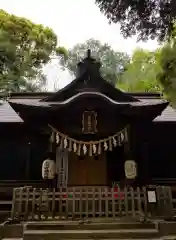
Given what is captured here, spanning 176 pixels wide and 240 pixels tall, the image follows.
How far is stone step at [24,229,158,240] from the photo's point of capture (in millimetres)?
7598

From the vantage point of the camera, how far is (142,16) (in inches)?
398

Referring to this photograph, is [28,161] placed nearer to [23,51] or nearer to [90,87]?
[90,87]

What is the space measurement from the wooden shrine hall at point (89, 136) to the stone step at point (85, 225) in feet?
8.77

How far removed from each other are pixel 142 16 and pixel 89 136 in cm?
528

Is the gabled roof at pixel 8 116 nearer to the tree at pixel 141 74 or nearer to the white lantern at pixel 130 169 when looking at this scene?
the white lantern at pixel 130 169

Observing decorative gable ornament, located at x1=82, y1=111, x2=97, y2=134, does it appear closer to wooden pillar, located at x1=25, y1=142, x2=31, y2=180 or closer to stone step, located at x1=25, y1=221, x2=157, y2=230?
wooden pillar, located at x1=25, y1=142, x2=31, y2=180

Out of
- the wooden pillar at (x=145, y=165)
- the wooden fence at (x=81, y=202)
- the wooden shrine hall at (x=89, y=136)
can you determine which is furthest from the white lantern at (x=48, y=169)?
the wooden pillar at (x=145, y=165)

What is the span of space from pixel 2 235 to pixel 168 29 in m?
8.94

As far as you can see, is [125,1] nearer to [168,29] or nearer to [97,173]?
A: [168,29]

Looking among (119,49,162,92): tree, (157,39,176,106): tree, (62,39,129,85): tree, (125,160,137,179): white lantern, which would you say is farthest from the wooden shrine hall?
(62,39,129,85): tree

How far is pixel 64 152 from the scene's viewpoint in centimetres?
1188

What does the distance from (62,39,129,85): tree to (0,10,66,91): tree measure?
8.19 m

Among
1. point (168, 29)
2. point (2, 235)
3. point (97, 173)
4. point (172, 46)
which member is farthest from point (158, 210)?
point (172, 46)

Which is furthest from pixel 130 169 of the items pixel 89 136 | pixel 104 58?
pixel 104 58
